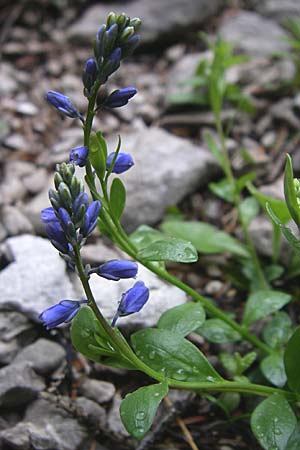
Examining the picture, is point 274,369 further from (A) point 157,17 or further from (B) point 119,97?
A: (A) point 157,17

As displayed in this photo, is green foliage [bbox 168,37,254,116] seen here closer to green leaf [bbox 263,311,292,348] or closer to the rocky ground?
the rocky ground

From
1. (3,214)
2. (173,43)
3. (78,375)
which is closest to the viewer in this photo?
(78,375)

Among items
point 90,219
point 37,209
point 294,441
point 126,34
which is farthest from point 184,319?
point 37,209

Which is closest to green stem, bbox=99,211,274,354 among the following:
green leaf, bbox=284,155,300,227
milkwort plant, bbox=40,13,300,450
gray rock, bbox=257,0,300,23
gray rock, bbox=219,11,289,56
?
milkwort plant, bbox=40,13,300,450

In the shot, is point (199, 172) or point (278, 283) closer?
point (278, 283)

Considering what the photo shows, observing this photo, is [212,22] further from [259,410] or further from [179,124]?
[259,410]

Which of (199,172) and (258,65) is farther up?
(258,65)

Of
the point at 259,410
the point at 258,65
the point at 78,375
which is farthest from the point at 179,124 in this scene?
the point at 259,410
